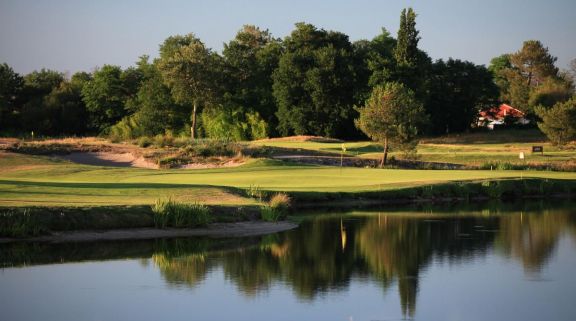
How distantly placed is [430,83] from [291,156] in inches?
1657

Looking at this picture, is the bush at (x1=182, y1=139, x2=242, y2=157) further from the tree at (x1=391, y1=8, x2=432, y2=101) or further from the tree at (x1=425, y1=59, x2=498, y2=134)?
the tree at (x1=425, y1=59, x2=498, y2=134)

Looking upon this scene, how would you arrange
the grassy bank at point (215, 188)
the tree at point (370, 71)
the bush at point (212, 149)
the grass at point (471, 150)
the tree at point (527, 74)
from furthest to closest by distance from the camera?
the tree at point (527, 74)
the tree at point (370, 71)
the grass at point (471, 150)
the bush at point (212, 149)
the grassy bank at point (215, 188)

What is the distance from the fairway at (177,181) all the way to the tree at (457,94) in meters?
45.8

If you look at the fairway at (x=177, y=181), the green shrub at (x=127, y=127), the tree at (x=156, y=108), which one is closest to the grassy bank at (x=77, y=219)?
the fairway at (x=177, y=181)

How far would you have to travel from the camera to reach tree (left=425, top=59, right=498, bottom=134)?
9975 cm

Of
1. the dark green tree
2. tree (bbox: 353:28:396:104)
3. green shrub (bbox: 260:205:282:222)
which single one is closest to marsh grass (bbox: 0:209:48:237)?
green shrub (bbox: 260:205:282:222)

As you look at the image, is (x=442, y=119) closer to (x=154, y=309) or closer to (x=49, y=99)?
(x=49, y=99)

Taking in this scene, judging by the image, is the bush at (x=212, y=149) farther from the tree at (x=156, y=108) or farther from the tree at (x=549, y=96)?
the tree at (x=549, y=96)

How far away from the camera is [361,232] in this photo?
30641 mm

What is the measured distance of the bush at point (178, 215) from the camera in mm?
28506

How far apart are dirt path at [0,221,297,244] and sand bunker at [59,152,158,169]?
2655 centimetres

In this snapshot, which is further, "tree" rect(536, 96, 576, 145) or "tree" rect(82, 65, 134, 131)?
"tree" rect(82, 65, 134, 131)

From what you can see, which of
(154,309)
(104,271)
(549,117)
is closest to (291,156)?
(549,117)

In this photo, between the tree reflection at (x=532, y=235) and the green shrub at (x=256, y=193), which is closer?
the tree reflection at (x=532, y=235)
